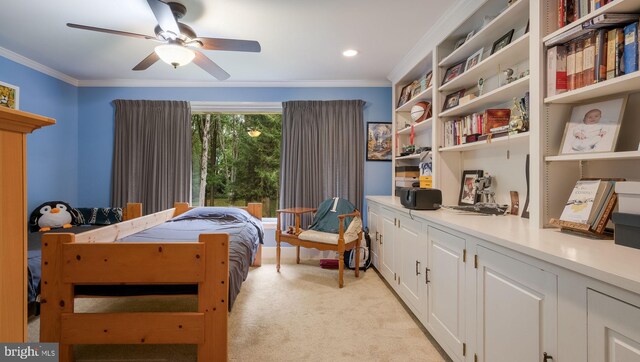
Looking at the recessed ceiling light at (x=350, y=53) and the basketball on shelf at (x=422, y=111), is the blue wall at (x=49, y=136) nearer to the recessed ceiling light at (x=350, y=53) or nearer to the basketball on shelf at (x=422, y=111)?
the recessed ceiling light at (x=350, y=53)

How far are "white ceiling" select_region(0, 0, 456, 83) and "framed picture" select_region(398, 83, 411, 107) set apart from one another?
0.31 metres

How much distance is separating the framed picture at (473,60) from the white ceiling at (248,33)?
41cm

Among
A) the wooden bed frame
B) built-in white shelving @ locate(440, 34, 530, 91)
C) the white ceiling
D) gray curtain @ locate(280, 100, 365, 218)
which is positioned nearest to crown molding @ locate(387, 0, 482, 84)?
the white ceiling

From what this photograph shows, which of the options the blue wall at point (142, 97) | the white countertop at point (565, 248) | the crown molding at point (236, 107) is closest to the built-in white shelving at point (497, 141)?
the white countertop at point (565, 248)

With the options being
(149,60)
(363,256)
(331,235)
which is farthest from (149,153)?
(363,256)

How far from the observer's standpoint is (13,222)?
66cm

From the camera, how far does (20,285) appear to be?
679 mm

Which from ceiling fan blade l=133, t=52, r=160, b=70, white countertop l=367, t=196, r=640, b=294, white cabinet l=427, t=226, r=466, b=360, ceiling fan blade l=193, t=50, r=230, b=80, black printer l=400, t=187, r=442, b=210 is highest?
ceiling fan blade l=133, t=52, r=160, b=70

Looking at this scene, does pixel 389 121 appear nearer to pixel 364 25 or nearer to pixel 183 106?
pixel 364 25

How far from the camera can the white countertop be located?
0.81 meters

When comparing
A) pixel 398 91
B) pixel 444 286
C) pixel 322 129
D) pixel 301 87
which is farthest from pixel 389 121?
pixel 444 286

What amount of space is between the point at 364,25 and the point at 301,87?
163 cm

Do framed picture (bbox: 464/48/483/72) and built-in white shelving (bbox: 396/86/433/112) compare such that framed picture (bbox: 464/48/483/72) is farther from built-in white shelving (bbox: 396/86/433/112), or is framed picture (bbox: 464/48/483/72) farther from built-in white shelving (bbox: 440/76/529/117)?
built-in white shelving (bbox: 396/86/433/112)

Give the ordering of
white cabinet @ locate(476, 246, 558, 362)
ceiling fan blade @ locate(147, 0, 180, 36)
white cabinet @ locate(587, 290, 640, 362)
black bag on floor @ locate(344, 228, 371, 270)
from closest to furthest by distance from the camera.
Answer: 1. white cabinet @ locate(587, 290, 640, 362)
2. white cabinet @ locate(476, 246, 558, 362)
3. ceiling fan blade @ locate(147, 0, 180, 36)
4. black bag on floor @ locate(344, 228, 371, 270)
